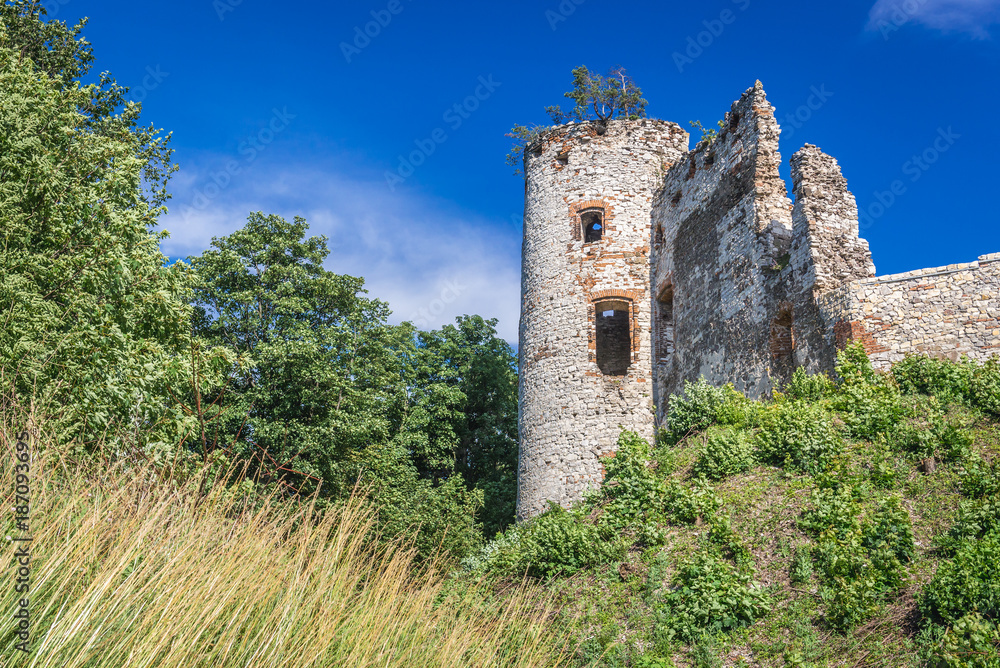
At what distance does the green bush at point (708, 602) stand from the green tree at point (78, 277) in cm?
521

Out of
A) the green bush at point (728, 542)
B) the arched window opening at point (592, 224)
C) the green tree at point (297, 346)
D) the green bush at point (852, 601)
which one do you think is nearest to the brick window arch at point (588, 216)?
the arched window opening at point (592, 224)

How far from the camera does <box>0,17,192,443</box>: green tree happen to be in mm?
6887

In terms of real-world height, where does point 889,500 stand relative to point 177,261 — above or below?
below

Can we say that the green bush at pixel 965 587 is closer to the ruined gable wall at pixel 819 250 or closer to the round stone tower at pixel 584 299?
the ruined gable wall at pixel 819 250

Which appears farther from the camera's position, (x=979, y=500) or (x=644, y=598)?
(x=644, y=598)

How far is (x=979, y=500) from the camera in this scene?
5.84 meters

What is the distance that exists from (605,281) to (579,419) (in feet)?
10.2

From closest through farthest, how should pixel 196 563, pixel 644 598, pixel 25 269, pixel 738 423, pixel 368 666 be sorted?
1. pixel 196 563
2. pixel 368 666
3. pixel 644 598
4. pixel 25 269
5. pixel 738 423

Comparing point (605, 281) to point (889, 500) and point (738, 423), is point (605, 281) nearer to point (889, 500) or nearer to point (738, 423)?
point (738, 423)

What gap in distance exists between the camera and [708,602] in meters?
5.82

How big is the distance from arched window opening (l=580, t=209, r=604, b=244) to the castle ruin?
53mm

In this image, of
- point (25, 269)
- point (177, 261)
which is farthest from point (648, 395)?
point (25, 269)

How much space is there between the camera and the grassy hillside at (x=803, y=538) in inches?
202

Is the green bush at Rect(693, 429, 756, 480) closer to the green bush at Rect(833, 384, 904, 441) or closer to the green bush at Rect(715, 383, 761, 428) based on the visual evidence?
the green bush at Rect(715, 383, 761, 428)
